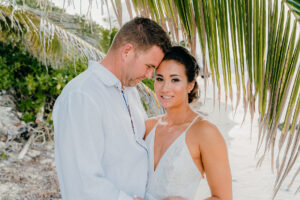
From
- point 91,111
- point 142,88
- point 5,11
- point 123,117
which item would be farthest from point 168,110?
point 5,11

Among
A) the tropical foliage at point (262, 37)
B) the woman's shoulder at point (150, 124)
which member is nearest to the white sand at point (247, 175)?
the woman's shoulder at point (150, 124)

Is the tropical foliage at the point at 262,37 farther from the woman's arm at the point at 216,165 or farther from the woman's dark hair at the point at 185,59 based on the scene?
the woman's dark hair at the point at 185,59

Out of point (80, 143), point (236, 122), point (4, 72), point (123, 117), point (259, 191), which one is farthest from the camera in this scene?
point (236, 122)

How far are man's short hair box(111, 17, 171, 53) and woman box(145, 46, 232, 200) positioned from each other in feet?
1.11

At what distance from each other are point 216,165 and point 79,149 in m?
0.88

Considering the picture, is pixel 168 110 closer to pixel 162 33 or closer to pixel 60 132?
pixel 162 33

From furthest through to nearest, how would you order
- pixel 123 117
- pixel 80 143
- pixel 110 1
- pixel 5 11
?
pixel 5 11 → pixel 123 117 → pixel 80 143 → pixel 110 1

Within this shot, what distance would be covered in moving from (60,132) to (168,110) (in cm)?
112

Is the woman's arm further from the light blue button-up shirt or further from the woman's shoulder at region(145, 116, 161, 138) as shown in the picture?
the woman's shoulder at region(145, 116, 161, 138)

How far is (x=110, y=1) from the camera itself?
1.17 metres

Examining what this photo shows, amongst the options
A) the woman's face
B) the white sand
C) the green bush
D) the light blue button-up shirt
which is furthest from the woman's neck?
the green bush

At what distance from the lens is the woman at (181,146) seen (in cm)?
191

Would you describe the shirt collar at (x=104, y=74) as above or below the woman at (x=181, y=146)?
above

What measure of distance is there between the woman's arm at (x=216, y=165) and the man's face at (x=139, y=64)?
1.88 ft
